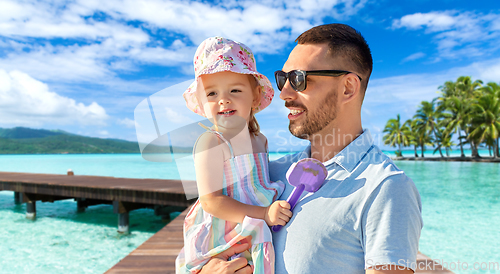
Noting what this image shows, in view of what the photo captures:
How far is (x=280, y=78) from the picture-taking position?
5.75ft

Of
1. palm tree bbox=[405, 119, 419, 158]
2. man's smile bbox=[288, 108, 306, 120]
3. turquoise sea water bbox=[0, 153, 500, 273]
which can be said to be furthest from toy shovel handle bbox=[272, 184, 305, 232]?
palm tree bbox=[405, 119, 419, 158]

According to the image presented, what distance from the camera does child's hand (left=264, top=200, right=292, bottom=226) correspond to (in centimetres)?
139

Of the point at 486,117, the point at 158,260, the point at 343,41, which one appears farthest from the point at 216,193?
the point at 486,117

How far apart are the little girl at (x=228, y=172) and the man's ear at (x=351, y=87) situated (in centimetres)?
54

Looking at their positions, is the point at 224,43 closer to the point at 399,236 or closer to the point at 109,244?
the point at 399,236

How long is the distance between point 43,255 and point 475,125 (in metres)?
41.9

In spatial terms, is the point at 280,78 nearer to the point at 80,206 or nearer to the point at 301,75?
the point at 301,75

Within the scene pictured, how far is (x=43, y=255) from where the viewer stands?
27.2 ft

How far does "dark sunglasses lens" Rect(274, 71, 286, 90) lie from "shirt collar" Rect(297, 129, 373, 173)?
532 mm

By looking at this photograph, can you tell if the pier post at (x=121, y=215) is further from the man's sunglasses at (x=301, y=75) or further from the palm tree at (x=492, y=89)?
the palm tree at (x=492, y=89)

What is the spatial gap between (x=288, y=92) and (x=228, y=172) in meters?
0.56

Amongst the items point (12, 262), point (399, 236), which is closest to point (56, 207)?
point (12, 262)

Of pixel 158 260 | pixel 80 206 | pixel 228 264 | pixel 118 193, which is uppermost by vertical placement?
pixel 228 264

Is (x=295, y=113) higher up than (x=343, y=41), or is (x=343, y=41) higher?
(x=343, y=41)
